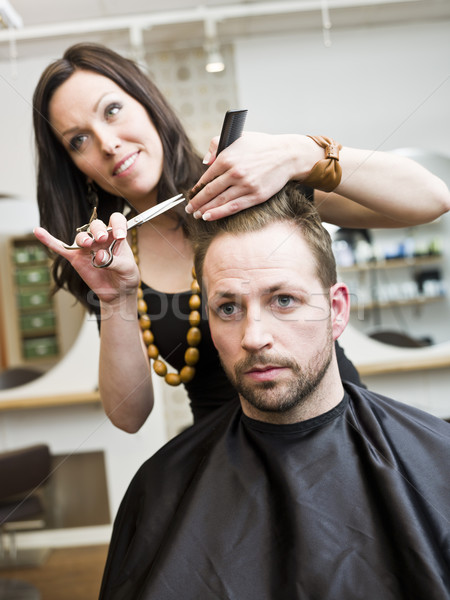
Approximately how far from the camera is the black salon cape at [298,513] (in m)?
1.02

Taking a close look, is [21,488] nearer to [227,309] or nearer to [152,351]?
[152,351]

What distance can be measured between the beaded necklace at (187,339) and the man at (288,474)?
9 cm

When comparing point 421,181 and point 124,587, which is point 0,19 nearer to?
point 421,181

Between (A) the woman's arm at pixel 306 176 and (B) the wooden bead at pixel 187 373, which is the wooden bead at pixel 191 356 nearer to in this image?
(B) the wooden bead at pixel 187 373

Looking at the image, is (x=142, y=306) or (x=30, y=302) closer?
(x=142, y=306)

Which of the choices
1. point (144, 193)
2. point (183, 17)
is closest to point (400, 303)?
point (183, 17)

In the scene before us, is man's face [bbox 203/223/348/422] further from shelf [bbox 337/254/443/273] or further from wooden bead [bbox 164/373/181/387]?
shelf [bbox 337/254/443/273]

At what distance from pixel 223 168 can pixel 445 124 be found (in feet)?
10.6

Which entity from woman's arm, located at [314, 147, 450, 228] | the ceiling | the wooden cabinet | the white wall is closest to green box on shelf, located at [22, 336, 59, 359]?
the wooden cabinet

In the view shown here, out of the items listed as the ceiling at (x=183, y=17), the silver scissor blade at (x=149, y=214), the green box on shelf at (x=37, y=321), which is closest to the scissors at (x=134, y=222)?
the silver scissor blade at (x=149, y=214)

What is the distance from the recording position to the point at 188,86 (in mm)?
3988

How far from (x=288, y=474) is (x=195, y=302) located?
0.46 m

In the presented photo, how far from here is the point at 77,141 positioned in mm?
1339

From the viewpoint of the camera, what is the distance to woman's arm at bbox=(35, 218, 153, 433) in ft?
3.56
